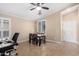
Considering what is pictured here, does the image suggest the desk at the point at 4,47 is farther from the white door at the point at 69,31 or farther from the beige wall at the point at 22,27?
the white door at the point at 69,31

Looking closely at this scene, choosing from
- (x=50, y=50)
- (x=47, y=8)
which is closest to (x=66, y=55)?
(x=50, y=50)

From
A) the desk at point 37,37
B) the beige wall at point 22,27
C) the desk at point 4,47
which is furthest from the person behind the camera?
the desk at point 37,37

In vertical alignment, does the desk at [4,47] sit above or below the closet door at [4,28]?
below

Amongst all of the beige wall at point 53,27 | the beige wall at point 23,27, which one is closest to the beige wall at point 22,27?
the beige wall at point 23,27

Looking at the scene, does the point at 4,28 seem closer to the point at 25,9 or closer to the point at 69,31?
the point at 25,9

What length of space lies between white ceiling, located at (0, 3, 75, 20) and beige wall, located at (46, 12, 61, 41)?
12 cm

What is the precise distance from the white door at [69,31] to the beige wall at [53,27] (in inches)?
4.4

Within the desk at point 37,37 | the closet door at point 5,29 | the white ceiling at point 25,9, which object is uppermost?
the white ceiling at point 25,9

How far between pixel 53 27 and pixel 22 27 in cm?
68

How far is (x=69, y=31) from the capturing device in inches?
79.7

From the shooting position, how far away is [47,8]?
1.92 metres

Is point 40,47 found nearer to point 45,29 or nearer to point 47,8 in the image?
point 45,29

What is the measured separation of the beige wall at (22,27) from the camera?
1.87 m

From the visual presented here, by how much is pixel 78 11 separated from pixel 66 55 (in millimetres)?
922
